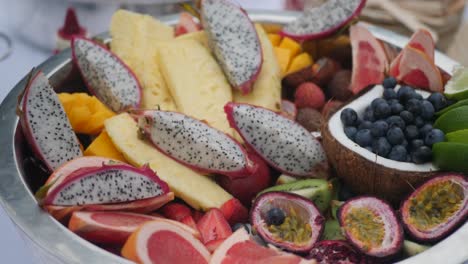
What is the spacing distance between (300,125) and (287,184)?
19cm

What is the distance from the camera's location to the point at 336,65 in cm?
172

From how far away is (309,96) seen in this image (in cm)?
159

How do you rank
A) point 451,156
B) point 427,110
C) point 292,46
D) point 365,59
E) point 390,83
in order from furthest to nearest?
point 292,46 → point 365,59 → point 390,83 → point 427,110 → point 451,156

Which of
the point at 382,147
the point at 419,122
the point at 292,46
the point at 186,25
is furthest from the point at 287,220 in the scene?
the point at 186,25

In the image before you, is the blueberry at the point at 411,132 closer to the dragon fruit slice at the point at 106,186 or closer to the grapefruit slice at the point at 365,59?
the grapefruit slice at the point at 365,59

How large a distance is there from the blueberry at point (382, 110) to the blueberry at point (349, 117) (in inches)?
1.8

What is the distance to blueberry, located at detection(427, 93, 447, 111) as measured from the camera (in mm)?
1295

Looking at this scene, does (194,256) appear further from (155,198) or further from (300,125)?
(300,125)

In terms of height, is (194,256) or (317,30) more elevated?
(317,30)

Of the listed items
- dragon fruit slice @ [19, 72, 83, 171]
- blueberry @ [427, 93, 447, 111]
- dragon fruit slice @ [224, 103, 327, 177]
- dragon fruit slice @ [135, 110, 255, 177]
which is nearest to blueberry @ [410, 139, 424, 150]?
blueberry @ [427, 93, 447, 111]

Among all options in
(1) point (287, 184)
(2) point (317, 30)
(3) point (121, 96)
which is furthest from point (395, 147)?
(3) point (121, 96)

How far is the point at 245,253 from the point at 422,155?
429 mm

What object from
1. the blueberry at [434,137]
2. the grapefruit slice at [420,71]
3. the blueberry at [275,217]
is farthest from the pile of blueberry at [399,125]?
the blueberry at [275,217]

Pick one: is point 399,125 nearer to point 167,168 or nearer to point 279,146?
point 279,146
